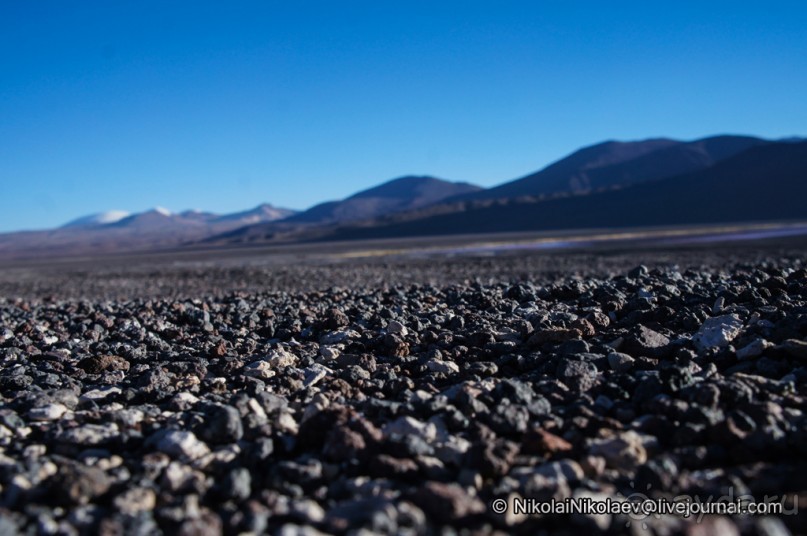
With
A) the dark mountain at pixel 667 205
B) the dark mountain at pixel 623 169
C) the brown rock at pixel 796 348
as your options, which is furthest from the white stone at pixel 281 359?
the dark mountain at pixel 623 169

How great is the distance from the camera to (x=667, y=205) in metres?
77.2

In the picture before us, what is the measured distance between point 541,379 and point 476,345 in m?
0.98

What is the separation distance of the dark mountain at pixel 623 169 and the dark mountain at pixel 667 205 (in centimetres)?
3816

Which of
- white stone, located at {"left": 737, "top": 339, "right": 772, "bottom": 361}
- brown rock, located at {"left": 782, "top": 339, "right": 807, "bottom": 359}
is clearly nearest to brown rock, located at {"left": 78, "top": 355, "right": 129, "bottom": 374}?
white stone, located at {"left": 737, "top": 339, "right": 772, "bottom": 361}

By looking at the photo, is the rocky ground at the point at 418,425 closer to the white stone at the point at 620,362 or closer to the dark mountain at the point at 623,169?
the white stone at the point at 620,362

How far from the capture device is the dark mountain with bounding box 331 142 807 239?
72625mm

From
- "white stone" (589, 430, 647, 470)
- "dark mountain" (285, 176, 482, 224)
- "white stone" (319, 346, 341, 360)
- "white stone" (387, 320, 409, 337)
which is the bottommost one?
"white stone" (589, 430, 647, 470)

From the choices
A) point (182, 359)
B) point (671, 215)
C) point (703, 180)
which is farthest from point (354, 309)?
point (703, 180)

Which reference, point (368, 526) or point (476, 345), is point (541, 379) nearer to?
point (476, 345)

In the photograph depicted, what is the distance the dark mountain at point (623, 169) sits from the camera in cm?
13473

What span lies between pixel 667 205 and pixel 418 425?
269 feet

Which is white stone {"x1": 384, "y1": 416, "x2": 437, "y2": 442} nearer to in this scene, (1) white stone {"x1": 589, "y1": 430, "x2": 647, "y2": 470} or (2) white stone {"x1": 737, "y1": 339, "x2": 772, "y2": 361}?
(1) white stone {"x1": 589, "y1": 430, "x2": 647, "y2": 470}

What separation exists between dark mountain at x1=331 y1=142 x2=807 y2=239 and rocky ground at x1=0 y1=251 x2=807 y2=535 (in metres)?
68.6

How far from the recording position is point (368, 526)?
196 cm
